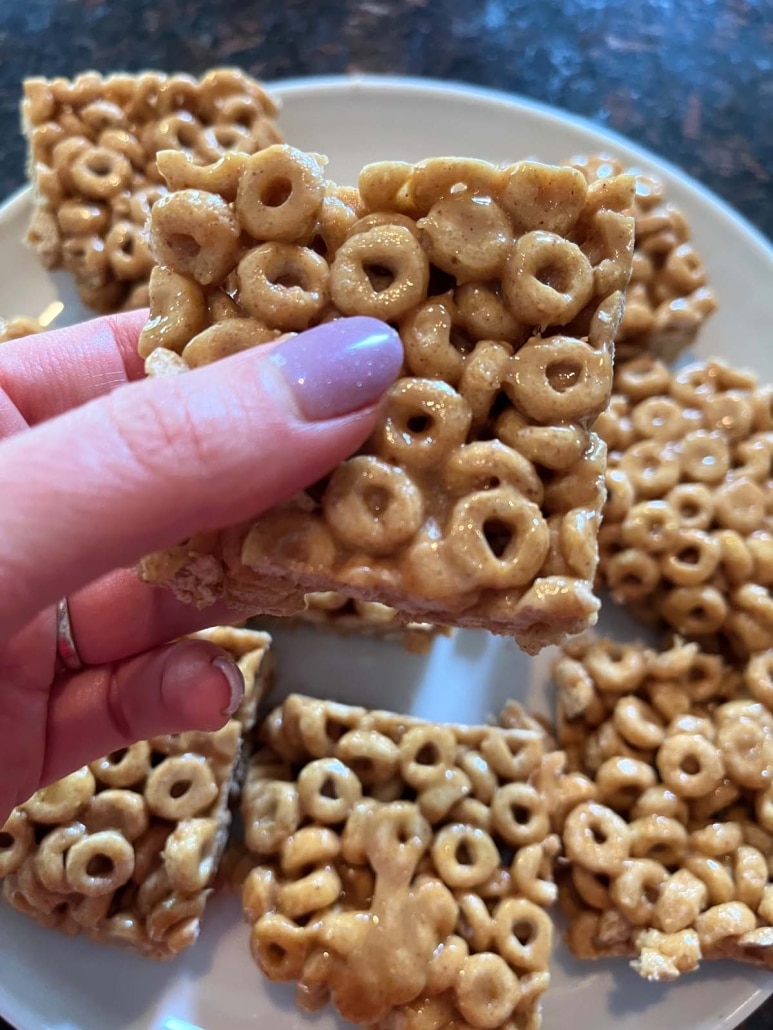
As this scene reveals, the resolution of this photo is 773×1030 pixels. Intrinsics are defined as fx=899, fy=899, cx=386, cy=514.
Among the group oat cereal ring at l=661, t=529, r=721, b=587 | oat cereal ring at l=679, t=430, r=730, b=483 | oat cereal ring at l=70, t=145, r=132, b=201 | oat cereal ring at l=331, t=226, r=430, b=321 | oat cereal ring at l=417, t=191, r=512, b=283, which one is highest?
oat cereal ring at l=417, t=191, r=512, b=283

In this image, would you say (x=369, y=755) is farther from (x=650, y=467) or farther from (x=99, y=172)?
(x=99, y=172)

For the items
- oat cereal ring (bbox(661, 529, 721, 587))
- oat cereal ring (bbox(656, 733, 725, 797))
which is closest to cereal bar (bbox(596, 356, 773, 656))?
oat cereal ring (bbox(661, 529, 721, 587))

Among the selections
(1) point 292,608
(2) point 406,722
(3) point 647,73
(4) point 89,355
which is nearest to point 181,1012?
(2) point 406,722

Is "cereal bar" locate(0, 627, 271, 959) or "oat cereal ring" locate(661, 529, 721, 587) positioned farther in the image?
"oat cereal ring" locate(661, 529, 721, 587)

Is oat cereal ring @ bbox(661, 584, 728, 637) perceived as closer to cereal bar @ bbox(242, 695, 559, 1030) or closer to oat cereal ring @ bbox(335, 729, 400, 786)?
cereal bar @ bbox(242, 695, 559, 1030)

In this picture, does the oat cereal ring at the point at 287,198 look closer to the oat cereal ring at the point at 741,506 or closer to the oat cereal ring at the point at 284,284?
the oat cereal ring at the point at 284,284

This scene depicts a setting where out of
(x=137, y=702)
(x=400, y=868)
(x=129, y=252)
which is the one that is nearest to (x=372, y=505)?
(x=137, y=702)
